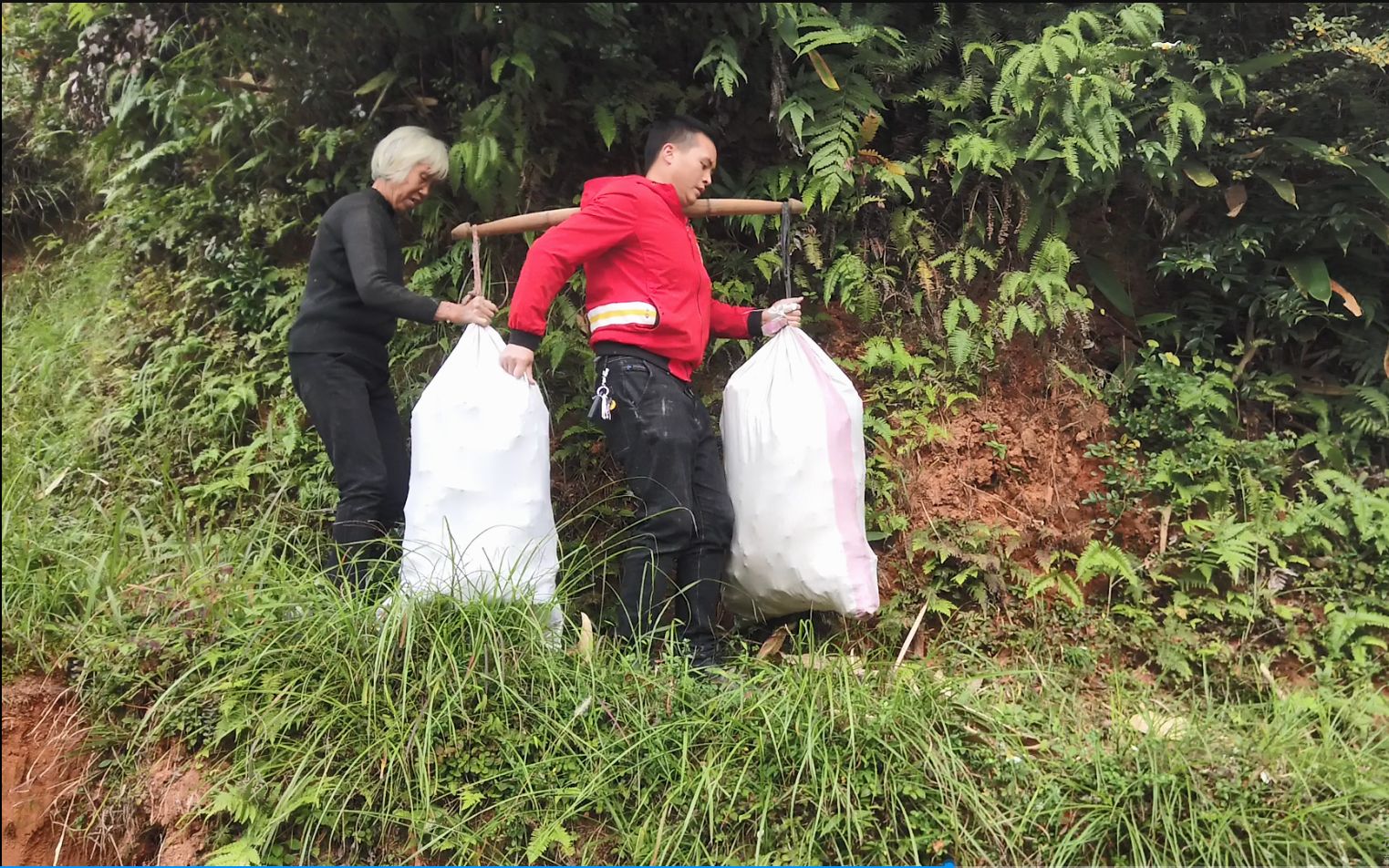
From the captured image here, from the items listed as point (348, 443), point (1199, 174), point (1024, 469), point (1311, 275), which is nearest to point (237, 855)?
point (348, 443)

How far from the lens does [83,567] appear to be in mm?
3537

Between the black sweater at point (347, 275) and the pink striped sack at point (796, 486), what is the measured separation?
47.6 inches

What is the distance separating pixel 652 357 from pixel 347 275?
3.82ft

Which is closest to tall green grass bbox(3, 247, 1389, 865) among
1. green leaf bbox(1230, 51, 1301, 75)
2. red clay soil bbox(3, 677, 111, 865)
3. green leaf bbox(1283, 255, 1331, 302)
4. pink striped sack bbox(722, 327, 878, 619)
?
red clay soil bbox(3, 677, 111, 865)

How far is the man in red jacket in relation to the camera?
3.23m

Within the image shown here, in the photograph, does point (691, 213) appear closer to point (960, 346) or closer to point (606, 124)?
point (606, 124)

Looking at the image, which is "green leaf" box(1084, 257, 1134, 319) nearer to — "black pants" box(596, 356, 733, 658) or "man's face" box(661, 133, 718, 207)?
"man's face" box(661, 133, 718, 207)

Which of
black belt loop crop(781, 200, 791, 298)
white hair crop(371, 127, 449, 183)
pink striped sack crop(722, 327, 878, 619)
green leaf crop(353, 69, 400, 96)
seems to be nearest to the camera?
pink striped sack crop(722, 327, 878, 619)

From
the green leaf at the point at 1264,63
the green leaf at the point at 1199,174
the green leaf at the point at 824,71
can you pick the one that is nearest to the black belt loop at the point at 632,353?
the green leaf at the point at 824,71

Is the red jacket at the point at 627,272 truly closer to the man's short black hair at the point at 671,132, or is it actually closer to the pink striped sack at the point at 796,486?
the man's short black hair at the point at 671,132

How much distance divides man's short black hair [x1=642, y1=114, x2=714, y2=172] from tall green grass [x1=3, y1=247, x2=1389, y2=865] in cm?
163

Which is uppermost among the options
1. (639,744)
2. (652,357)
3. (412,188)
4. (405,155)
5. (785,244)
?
(405,155)

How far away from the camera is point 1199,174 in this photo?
4031 mm

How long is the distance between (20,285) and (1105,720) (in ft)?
19.9
